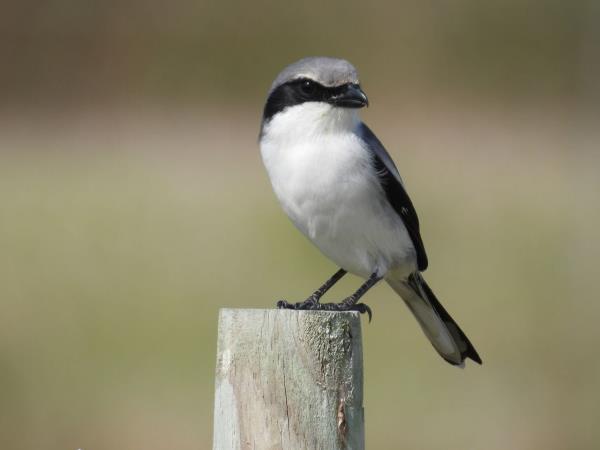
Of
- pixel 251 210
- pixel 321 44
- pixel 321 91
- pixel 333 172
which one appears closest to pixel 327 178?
pixel 333 172

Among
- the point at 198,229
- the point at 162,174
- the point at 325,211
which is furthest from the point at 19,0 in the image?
the point at 325,211

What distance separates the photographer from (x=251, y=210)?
33.9 feet

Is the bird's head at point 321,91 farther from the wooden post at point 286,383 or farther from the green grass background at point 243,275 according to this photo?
the green grass background at point 243,275

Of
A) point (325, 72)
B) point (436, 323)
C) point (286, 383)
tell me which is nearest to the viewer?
point (286, 383)

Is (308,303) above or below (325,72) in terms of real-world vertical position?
below

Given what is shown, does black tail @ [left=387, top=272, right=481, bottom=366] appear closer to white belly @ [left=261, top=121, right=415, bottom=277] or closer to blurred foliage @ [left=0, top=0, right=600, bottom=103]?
white belly @ [left=261, top=121, right=415, bottom=277]

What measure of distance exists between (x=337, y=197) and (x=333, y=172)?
0.11 m

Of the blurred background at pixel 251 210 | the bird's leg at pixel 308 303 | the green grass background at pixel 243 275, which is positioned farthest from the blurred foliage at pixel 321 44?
the bird's leg at pixel 308 303

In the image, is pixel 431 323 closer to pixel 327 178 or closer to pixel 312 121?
pixel 327 178

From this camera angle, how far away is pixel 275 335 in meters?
3.87

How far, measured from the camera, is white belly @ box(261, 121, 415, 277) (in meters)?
5.21

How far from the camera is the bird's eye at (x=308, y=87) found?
5.31 meters

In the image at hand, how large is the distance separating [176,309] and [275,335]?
550cm

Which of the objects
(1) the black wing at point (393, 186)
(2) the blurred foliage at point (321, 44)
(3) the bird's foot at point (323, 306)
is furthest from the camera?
(2) the blurred foliage at point (321, 44)
